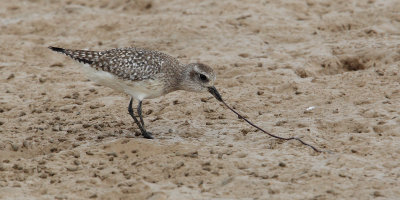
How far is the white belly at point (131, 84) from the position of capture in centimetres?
777

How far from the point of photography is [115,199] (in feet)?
20.4

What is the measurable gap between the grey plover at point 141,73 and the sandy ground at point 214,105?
51cm

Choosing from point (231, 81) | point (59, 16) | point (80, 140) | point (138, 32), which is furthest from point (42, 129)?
point (59, 16)

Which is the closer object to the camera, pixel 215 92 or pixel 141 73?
pixel 141 73

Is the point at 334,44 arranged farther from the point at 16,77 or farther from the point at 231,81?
the point at 16,77

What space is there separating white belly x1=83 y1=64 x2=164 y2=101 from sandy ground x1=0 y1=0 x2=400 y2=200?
0.53 m

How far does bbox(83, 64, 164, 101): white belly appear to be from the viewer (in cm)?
777

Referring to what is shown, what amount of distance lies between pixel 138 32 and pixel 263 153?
4.77 meters

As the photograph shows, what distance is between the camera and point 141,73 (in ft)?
25.4

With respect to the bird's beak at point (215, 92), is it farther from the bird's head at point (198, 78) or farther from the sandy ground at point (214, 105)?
the sandy ground at point (214, 105)

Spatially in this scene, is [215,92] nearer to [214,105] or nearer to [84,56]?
[214,105]

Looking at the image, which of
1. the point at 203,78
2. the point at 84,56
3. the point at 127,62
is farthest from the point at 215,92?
the point at 84,56

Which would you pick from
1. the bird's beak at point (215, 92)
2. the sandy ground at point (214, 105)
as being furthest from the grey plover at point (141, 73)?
the sandy ground at point (214, 105)

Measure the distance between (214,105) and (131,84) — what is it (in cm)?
145
